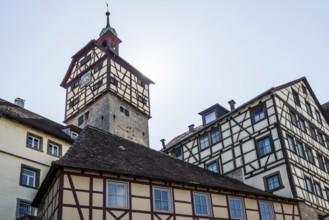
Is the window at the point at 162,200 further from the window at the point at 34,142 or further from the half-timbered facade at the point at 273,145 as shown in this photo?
the window at the point at 34,142

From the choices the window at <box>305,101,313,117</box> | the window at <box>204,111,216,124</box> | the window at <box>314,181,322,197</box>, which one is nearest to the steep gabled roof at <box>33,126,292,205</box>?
the window at <box>314,181,322,197</box>

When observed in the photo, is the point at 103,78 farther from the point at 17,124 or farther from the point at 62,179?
the point at 62,179

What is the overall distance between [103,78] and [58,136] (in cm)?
1619

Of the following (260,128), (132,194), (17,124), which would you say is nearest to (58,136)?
(17,124)

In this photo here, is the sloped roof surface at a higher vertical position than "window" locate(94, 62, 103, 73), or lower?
lower

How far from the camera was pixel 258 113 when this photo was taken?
35250 mm

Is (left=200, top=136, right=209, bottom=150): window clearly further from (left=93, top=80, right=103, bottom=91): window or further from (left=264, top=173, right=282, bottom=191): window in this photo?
(left=93, top=80, right=103, bottom=91): window

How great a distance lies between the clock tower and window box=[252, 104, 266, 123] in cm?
1524

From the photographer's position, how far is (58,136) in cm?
3303

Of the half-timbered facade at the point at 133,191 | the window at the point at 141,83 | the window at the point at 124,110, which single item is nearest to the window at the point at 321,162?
the half-timbered facade at the point at 133,191

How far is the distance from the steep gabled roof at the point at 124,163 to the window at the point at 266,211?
546mm

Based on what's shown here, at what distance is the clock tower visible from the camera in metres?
46.9

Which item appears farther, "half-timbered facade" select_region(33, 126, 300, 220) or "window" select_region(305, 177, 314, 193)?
"window" select_region(305, 177, 314, 193)

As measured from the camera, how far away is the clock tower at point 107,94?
154 feet
